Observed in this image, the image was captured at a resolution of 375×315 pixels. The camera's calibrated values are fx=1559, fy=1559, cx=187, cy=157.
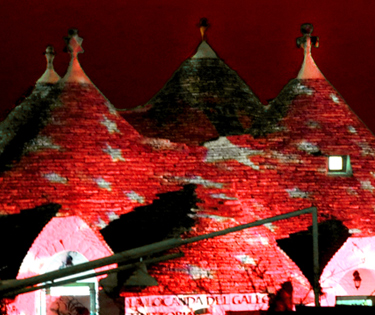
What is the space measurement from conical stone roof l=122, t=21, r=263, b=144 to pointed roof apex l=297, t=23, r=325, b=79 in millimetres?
2122

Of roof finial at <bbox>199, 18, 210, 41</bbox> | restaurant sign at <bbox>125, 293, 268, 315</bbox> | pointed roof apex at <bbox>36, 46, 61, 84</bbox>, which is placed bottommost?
restaurant sign at <bbox>125, 293, 268, 315</bbox>

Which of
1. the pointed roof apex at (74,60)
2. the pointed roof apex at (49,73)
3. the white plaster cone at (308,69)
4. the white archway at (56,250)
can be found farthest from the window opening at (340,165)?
the pointed roof apex at (49,73)

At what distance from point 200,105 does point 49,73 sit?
15.7 ft

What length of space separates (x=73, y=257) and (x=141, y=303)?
230 centimetres

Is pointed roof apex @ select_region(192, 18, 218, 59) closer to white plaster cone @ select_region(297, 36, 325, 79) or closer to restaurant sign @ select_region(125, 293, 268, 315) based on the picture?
white plaster cone @ select_region(297, 36, 325, 79)

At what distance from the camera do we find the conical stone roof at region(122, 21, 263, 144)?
42812 mm

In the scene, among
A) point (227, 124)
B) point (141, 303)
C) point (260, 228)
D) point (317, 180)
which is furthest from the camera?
point (227, 124)

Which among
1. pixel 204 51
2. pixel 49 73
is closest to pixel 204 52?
pixel 204 51

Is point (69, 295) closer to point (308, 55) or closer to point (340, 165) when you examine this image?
point (340, 165)

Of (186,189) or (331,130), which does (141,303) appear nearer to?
(186,189)

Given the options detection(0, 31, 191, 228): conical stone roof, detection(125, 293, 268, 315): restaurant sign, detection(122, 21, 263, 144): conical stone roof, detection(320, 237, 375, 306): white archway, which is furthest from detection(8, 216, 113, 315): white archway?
detection(122, 21, 263, 144): conical stone roof

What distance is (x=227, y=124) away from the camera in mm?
43156

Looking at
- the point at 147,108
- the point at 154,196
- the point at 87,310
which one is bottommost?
the point at 87,310

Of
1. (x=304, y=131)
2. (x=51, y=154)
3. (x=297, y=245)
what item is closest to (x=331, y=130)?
(x=304, y=131)
